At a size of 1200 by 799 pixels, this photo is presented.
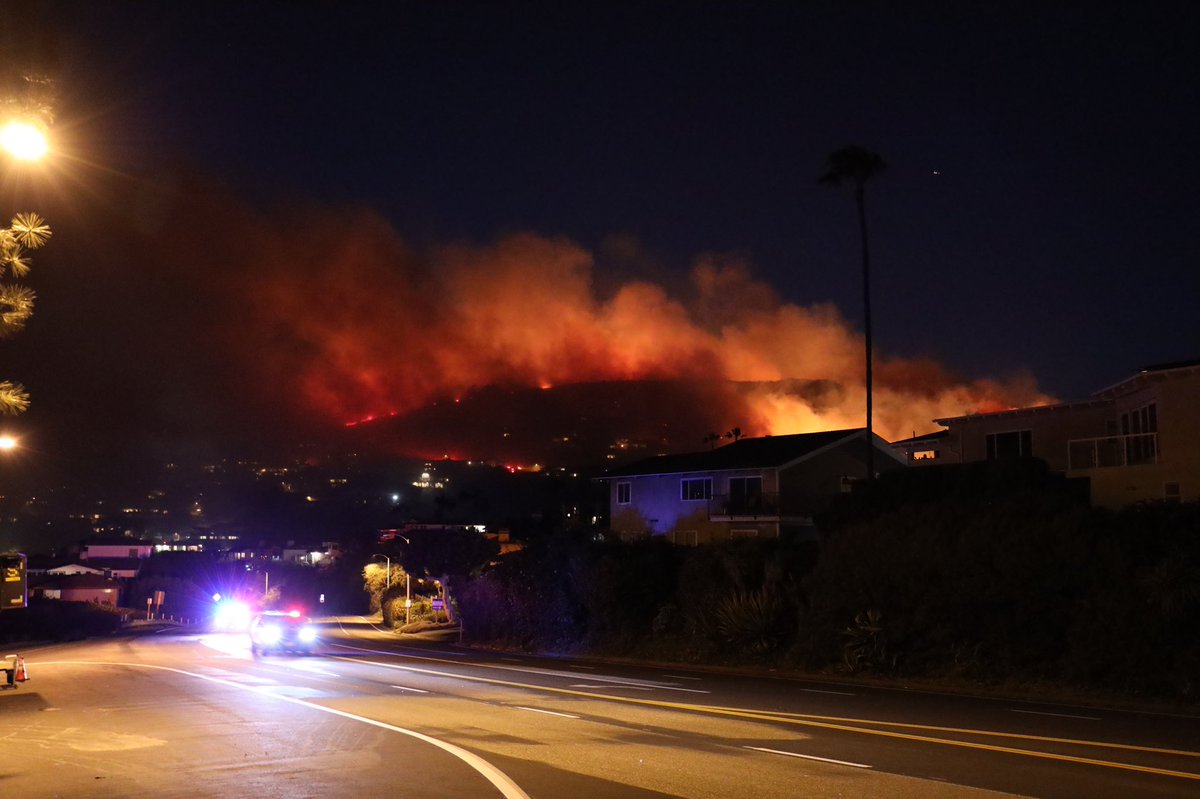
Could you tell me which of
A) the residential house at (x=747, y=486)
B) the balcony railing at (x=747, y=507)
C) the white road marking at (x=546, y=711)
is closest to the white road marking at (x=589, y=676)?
the white road marking at (x=546, y=711)

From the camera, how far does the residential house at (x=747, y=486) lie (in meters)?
53.4

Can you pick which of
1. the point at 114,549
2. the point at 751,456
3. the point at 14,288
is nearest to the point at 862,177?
the point at 751,456

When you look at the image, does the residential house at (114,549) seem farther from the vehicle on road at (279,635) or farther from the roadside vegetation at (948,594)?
the roadside vegetation at (948,594)

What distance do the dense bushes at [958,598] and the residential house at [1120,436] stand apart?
19.8 feet

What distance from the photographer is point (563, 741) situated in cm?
1560

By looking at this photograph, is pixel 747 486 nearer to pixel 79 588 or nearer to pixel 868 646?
pixel 868 646

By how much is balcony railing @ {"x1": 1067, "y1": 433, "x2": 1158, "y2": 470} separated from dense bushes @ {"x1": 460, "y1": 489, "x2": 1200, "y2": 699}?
356 inches

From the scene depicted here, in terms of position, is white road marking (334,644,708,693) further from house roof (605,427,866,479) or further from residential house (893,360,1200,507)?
house roof (605,427,866,479)

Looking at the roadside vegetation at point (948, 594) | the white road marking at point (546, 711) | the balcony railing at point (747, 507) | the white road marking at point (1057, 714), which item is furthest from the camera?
the balcony railing at point (747, 507)

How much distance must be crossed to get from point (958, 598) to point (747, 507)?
25998 mm

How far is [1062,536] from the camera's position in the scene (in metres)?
25.9

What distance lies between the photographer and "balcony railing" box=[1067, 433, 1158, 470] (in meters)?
35.4

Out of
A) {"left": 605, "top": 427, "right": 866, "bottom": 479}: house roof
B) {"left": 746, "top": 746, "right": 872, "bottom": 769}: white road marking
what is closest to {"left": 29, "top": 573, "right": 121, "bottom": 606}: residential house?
{"left": 605, "top": 427, "right": 866, "bottom": 479}: house roof

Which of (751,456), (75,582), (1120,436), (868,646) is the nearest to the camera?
(868,646)
